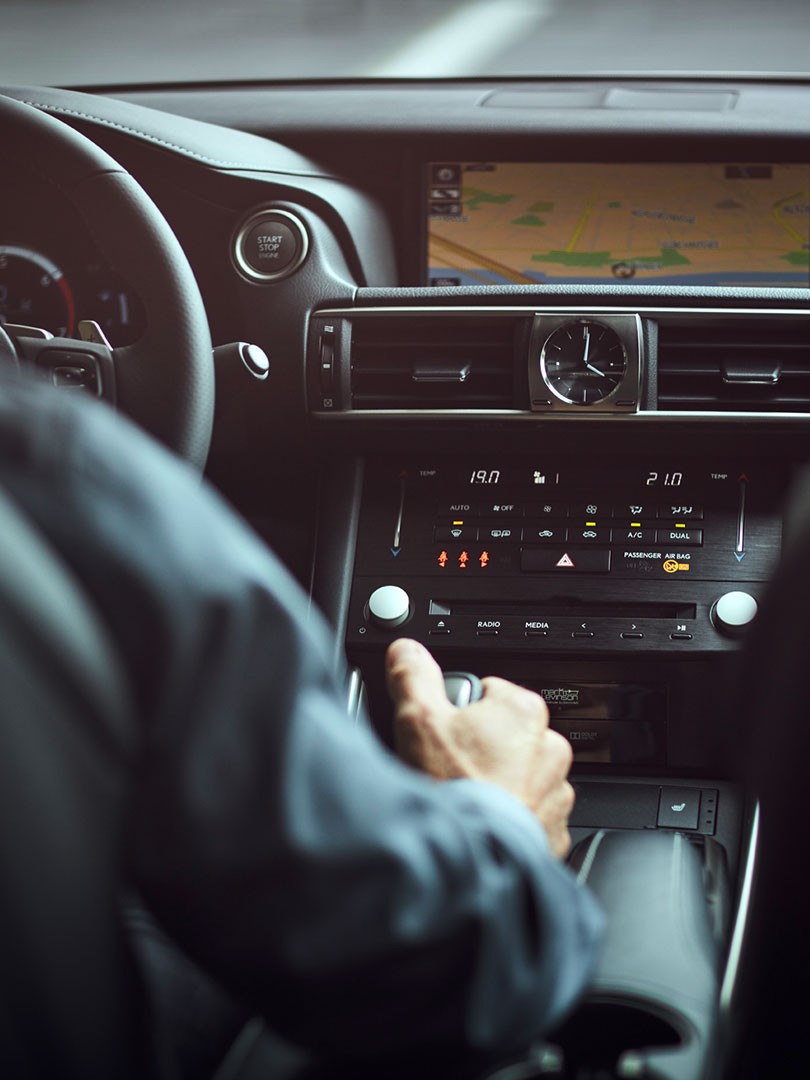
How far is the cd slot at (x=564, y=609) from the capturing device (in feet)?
6.60

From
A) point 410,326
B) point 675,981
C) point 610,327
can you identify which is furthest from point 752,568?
point 675,981

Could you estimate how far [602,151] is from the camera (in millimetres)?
2139

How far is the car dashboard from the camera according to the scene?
6.54 feet

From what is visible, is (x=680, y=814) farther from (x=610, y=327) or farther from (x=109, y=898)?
(x=109, y=898)

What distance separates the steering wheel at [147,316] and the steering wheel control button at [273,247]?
0.39 metres

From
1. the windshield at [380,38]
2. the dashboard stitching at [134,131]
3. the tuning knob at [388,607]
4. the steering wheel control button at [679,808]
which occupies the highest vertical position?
the windshield at [380,38]

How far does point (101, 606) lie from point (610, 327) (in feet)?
4.92

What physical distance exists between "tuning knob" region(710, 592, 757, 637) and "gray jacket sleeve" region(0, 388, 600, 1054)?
4.11 ft

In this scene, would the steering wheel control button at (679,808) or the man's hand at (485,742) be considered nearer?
the man's hand at (485,742)

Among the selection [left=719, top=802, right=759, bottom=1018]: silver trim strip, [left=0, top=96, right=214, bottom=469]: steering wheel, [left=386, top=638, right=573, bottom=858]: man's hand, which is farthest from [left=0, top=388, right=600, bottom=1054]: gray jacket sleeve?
[left=0, top=96, right=214, bottom=469]: steering wheel

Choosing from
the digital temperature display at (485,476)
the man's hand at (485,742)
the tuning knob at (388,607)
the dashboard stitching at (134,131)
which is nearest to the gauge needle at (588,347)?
the digital temperature display at (485,476)

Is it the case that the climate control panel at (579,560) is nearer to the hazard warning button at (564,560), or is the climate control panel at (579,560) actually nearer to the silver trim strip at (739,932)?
the hazard warning button at (564,560)

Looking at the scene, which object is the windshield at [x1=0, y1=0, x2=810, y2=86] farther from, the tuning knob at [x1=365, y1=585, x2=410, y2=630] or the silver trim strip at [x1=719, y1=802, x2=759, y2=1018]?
the silver trim strip at [x1=719, y1=802, x2=759, y2=1018]

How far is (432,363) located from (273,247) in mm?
329
